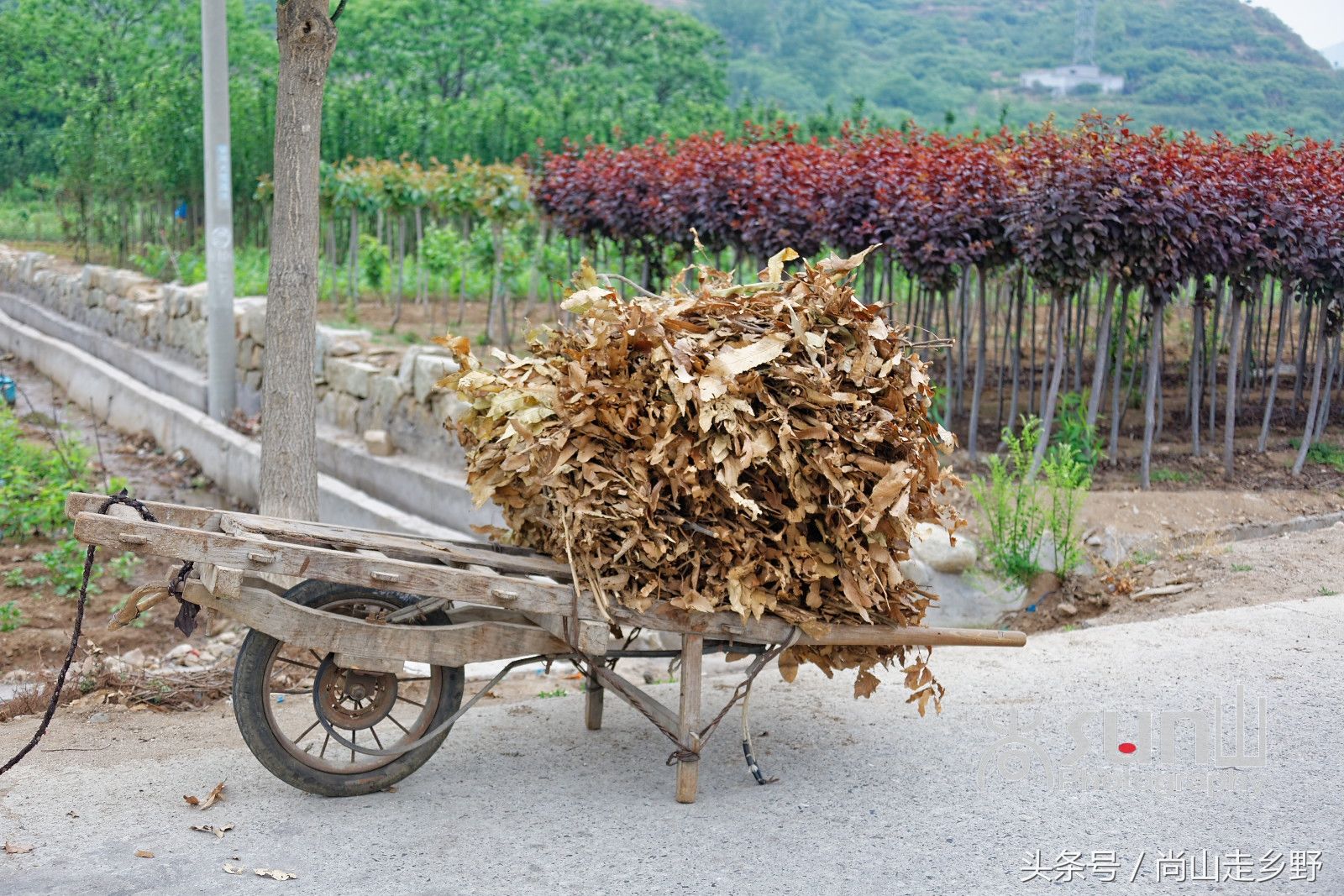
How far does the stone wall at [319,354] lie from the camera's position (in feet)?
29.8

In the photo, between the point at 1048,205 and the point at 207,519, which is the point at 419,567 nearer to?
the point at 207,519

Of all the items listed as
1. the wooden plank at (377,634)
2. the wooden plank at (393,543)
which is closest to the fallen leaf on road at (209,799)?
the wooden plank at (377,634)

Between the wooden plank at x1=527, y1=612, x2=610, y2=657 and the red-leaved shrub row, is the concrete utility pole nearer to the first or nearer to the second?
the red-leaved shrub row

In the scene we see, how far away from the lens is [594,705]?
4828 millimetres

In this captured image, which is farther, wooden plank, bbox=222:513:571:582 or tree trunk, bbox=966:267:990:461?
tree trunk, bbox=966:267:990:461

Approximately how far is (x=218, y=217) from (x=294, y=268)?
18.3 feet

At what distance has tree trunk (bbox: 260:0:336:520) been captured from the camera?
5.23 meters

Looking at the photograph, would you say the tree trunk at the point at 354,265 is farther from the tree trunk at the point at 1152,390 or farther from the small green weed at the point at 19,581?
the tree trunk at the point at 1152,390

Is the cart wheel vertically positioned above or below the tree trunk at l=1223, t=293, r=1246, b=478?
below

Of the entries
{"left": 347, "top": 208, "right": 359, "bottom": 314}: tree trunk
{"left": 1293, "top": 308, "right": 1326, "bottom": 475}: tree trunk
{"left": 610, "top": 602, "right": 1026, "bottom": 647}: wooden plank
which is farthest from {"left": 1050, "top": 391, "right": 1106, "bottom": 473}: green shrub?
{"left": 347, "top": 208, "right": 359, "bottom": 314}: tree trunk

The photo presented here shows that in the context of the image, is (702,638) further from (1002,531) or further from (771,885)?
(1002,531)

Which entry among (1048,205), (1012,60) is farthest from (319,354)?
(1012,60)

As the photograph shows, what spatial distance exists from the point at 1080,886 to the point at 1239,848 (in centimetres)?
59

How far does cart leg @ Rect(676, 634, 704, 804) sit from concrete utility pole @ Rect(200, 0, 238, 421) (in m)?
7.23
